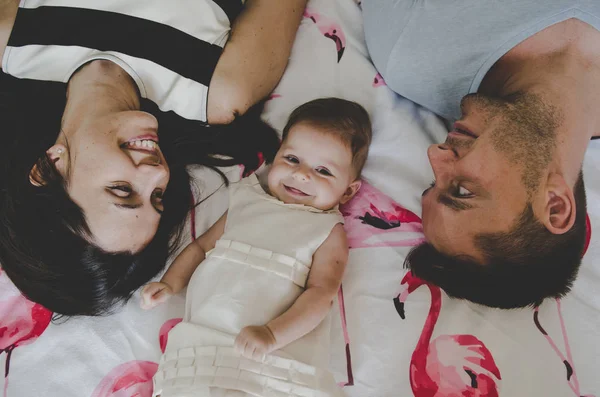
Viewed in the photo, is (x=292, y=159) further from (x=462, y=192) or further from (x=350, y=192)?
(x=462, y=192)

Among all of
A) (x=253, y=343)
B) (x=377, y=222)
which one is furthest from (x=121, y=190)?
(x=377, y=222)

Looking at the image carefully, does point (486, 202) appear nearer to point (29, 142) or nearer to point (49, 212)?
point (49, 212)

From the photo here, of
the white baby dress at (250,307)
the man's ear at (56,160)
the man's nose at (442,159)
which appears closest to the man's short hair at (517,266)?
the man's nose at (442,159)

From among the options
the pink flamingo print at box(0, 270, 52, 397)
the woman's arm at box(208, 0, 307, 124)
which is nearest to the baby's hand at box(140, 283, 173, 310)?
the pink flamingo print at box(0, 270, 52, 397)

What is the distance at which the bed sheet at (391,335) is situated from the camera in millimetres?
896

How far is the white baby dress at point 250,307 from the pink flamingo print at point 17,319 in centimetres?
31

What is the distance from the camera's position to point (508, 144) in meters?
0.88

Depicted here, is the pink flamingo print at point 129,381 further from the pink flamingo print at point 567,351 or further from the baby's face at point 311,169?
the pink flamingo print at point 567,351

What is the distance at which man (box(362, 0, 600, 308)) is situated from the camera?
0.85 metres

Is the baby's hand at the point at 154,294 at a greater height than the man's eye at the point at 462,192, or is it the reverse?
the man's eye at the point at 462,192

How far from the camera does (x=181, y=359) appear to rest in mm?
851

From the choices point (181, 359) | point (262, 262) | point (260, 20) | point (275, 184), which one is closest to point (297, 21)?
point (260, 20)

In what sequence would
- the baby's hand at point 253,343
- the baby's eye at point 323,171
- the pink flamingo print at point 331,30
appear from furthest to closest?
the pink flamingo print at point 331,30 < the baby's eye at point 323,171 < the baby's hand at point 253,343

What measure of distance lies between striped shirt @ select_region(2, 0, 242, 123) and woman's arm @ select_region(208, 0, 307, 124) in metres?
0.04
